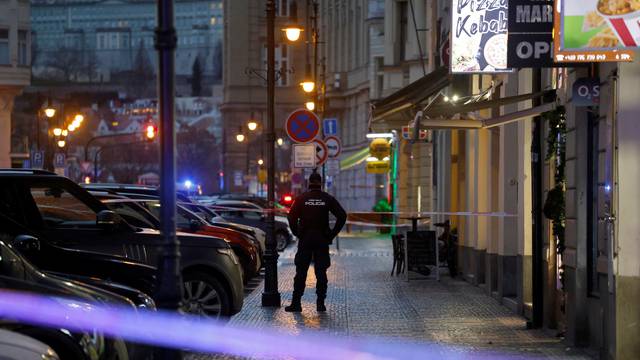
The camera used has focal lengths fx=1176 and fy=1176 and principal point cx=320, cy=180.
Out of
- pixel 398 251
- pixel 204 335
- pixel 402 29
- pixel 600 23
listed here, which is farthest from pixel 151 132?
pixel 600 23

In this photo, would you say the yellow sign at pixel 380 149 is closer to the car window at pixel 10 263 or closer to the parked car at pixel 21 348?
the car window at pixel 10 263

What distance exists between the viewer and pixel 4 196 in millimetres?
12219

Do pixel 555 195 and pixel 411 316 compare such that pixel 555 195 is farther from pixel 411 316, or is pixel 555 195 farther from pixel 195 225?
pixel 195 225

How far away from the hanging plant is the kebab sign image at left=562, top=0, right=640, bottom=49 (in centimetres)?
318

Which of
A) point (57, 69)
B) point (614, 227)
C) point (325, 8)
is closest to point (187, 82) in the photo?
point (57, 69)

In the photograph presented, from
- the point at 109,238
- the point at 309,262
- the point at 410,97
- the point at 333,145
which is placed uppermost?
the point at 410,97

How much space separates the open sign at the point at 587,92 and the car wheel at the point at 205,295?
173 inches

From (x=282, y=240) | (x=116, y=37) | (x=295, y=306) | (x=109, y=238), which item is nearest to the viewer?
(x=109, y=238)

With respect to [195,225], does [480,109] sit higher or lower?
higher

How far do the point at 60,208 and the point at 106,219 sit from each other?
103 centimetres

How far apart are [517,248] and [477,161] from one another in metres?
4.57

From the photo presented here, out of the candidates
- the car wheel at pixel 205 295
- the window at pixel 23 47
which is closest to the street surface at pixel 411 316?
Answer: the car wheel at pixel 205 295

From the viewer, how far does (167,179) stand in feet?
22.2

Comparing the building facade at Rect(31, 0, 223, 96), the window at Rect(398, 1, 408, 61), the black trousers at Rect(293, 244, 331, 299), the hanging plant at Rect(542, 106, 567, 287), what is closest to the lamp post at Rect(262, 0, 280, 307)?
the black trousers at Rect(293, 244, 331, 299)
